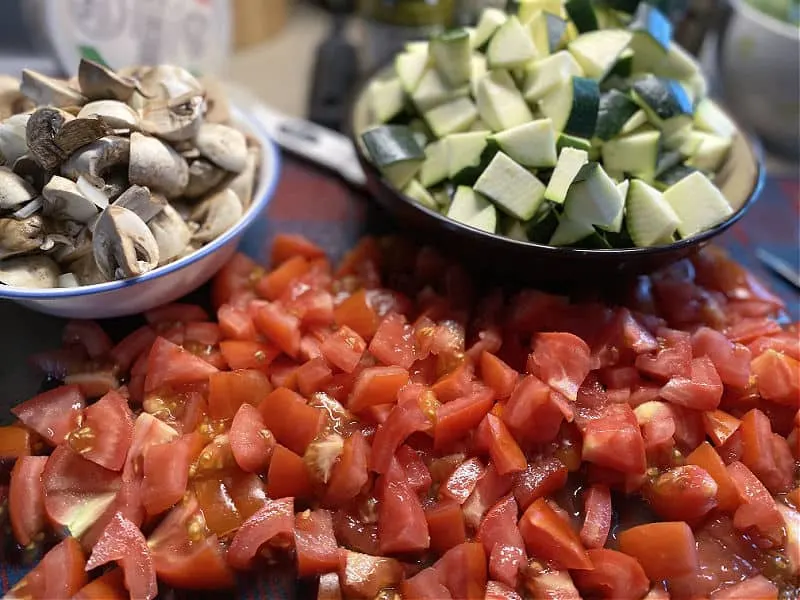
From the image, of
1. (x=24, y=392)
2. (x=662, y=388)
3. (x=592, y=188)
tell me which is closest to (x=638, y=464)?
(x=662, y=388)

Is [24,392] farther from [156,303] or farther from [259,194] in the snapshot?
[259,194]

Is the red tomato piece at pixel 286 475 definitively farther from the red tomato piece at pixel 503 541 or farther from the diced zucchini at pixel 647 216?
the diced zucchini at pixel 647 216

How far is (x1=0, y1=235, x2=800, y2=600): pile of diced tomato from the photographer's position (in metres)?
0.97

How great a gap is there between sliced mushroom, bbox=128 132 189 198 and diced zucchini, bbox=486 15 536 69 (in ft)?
2.09

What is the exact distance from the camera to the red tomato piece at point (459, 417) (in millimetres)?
1045

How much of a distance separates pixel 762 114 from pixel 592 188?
3.39ft

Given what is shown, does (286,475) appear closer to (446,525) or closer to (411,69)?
(446,525)

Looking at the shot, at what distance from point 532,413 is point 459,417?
0.11 m

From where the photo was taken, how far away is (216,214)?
1225 millimetres

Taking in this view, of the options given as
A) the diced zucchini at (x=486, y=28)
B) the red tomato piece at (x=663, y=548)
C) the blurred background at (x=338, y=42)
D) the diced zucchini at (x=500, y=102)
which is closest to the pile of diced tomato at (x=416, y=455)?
the red tomato piece at (x=663, y=548)

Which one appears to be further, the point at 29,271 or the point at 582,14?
the point at 582,14

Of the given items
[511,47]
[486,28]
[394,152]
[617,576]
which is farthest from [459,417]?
[486,28]

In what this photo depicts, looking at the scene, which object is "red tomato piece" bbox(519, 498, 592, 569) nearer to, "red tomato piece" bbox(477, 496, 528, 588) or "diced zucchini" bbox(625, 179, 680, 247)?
"red tomato piece" bbox(477, 496, 528, 588)

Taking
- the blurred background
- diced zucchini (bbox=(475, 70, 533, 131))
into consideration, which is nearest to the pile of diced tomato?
diced zucchini (bbox=(475, 70, 533, 131))
